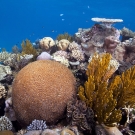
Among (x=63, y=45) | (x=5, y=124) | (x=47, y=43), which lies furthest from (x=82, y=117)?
(x=47, y=43)

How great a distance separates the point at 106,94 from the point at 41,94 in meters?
1.69

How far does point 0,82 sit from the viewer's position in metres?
7.12

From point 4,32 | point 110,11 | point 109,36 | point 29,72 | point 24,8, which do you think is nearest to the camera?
point 29,72

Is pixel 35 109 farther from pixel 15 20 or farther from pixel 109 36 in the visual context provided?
pixel 15 20

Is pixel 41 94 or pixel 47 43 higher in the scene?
pixel 47 43

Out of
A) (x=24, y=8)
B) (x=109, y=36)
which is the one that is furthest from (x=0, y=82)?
(x=24, y=8)

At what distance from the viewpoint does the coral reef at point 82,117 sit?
451 centimetres

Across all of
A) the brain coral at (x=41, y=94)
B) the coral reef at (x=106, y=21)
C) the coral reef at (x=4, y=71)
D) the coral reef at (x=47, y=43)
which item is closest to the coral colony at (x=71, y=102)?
the brain coral at (x=41, y=94)

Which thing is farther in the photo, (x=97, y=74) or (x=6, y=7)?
(x=6, y=7)

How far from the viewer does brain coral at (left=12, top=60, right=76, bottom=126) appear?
191 inches

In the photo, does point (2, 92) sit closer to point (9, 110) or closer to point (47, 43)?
point (9, 110)

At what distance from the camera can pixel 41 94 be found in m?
4.86

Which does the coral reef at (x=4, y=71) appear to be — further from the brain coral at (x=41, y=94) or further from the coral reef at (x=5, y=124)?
the brain coral at (x=41, y=94)

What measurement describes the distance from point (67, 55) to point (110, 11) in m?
40.7
